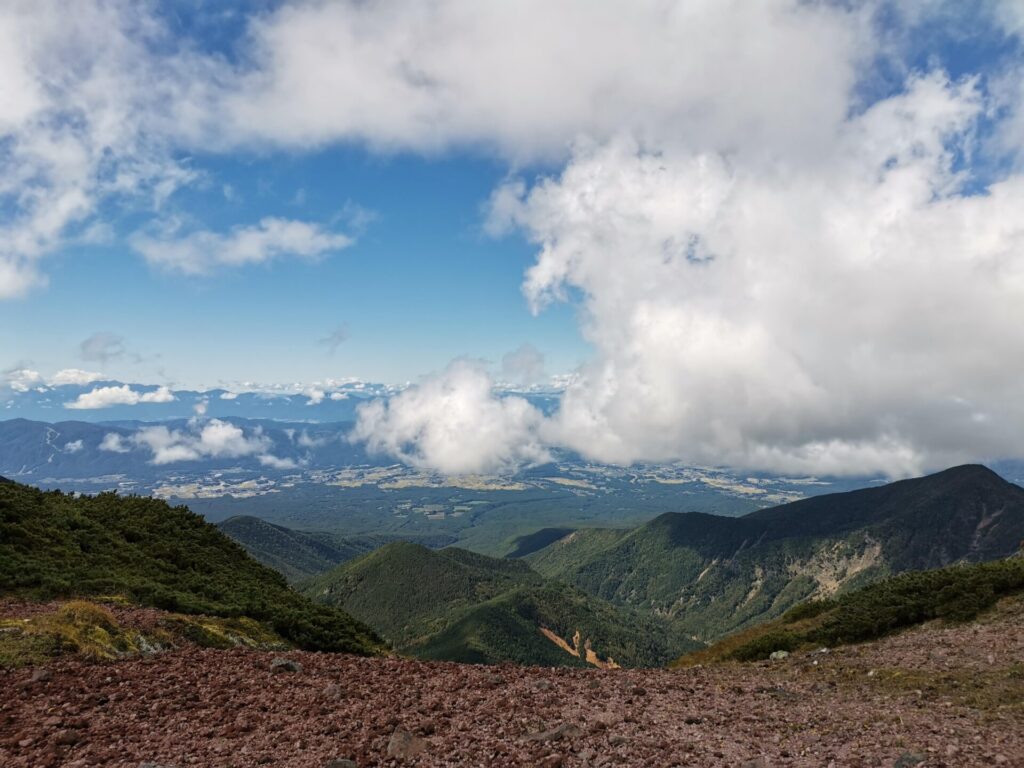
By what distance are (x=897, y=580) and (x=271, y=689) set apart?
145ft

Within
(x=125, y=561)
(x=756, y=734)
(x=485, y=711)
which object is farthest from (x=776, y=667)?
(x=125, y=561)

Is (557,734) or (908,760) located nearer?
(908,760)

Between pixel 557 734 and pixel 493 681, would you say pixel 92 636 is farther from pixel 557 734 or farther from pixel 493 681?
pixel 557 734

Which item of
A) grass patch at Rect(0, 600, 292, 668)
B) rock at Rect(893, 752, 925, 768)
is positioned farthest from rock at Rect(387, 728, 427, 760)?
grass patch at Rect(0, 600, 292, 668)

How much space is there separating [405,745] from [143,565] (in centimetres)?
3720

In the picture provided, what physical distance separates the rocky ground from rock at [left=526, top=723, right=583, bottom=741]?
5cm

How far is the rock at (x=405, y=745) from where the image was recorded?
12.9 metres

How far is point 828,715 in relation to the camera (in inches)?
A: 611

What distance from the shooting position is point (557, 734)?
44.9 ft

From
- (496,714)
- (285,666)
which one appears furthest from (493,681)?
(285,666)

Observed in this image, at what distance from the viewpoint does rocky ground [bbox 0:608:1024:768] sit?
1273 centimetres

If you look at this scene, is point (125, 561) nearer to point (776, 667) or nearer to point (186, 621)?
point (186, 621)

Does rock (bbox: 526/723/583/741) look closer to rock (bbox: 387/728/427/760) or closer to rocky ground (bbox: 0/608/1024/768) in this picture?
rocky ground (bbox: 0/608/1024/768)

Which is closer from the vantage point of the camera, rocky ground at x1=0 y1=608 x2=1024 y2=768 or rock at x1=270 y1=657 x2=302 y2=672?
rocky ground at x1=0 y1=608 x2=1024 y2=768
